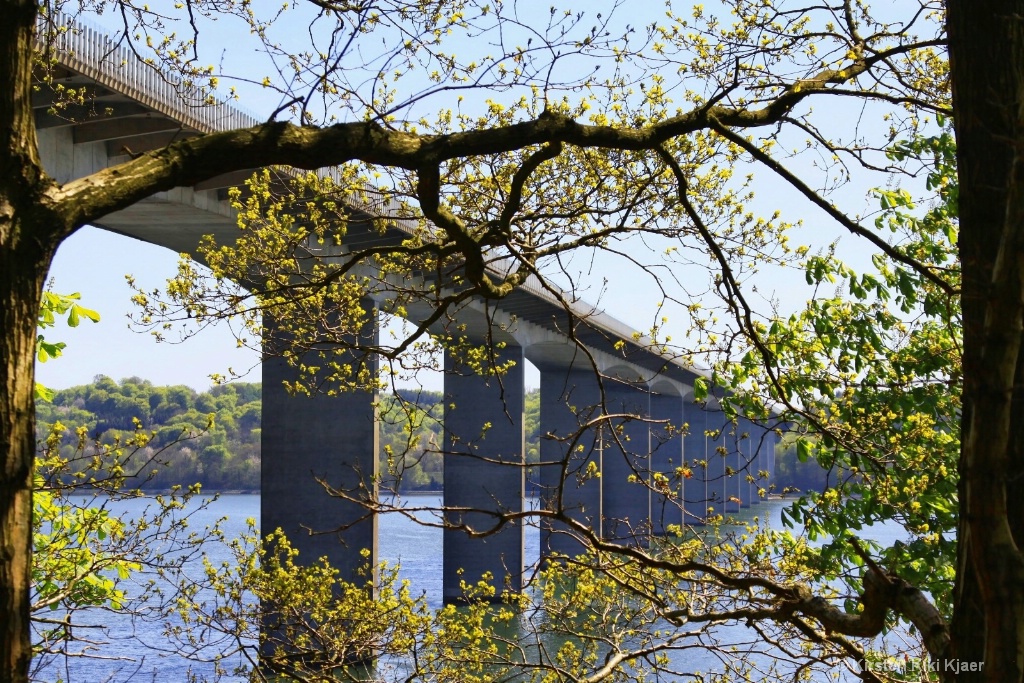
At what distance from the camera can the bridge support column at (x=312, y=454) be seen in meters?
22.0

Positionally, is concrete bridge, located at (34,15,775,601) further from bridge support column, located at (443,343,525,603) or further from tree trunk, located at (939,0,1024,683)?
tree trunk, located at (939,0,1024,683)

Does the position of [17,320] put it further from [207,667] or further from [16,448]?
[207,667]

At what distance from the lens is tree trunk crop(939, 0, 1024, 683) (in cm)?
289

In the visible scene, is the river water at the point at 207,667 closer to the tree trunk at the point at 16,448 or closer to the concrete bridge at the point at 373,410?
the concrete bridge at the point at 373,410

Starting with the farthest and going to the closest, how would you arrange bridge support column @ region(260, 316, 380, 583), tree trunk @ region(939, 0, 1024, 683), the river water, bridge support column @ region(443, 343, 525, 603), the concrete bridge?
bridge support column @ region(443, 343, 525, 603)
bridge support column @ region(260, 316, 380, 583)
the river water
the concrete bridge
tree trunk @ region(939, 0, 1024, 683)

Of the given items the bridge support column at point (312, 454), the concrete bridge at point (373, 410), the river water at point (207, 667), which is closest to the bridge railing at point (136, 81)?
the concrete bridge at point (373, 410)

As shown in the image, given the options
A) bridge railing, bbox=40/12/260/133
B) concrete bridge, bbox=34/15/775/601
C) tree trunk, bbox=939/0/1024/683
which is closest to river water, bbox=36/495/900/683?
concrete bridge, bbox=34/15/775/601

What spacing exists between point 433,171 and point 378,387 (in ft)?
16.4

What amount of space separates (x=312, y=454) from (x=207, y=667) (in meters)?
5.00

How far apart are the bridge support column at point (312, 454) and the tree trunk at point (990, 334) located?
1875 centimetres

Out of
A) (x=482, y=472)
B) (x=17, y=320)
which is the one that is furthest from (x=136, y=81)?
(x=482, y=472)

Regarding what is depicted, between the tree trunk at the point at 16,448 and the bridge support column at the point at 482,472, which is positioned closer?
the tree trunk at the point at 16,448

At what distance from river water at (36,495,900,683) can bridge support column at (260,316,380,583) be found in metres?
1.07

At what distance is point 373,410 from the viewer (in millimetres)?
21797
